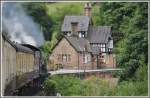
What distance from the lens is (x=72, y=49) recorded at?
19609mm

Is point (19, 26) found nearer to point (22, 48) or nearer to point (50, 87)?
point (22, 48)

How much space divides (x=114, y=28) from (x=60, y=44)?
0.40m

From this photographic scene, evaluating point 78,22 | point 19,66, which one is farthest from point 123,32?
point 19,66

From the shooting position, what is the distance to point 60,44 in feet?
64.2

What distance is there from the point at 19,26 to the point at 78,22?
42cm

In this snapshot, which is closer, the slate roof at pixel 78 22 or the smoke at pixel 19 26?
the smoke at pixel 19 26

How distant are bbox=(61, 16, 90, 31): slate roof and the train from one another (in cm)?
25

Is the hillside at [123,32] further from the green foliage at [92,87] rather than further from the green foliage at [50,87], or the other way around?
the green foliage at [50,87]

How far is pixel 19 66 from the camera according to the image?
19578 mm

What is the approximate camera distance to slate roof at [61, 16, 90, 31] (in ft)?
64.3

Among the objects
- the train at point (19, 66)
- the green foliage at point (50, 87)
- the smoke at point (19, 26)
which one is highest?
the smoke at point (19, 26)

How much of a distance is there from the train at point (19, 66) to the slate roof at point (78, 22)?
25cm

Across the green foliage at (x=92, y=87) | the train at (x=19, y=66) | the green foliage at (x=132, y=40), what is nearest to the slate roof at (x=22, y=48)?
the train at (x=19, y=66)

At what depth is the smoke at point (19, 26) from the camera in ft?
63.9
